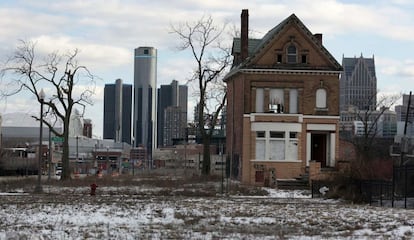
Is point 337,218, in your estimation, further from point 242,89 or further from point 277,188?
point 242,89

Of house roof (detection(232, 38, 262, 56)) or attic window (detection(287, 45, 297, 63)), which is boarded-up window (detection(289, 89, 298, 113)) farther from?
house roof (detection(232, 38, 262, 56))

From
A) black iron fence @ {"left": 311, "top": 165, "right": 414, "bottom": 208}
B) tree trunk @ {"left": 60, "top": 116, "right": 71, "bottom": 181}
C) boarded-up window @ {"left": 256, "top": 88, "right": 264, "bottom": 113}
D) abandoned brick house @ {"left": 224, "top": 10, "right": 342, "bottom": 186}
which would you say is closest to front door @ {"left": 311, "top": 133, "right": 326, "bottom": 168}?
abandoned brick house @ {"left": 224, "top": 10, "right": 342, "bottom": 186}

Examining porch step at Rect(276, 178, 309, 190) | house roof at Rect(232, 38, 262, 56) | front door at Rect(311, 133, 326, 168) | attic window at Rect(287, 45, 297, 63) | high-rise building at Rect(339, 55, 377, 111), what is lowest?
porch step at Rect(276, 178, 309, 190)

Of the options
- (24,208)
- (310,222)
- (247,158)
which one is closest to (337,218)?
(310,222)

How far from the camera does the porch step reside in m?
50.5

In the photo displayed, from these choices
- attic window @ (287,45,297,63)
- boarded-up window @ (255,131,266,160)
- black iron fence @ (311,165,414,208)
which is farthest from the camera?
attic window @ (287,45,297,63)

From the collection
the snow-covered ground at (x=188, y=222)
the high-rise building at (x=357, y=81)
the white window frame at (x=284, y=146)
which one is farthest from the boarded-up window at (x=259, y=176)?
the high-rise building at (x=357, y=81)

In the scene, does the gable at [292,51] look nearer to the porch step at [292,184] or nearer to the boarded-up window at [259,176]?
the boarded-up window at [259,176]

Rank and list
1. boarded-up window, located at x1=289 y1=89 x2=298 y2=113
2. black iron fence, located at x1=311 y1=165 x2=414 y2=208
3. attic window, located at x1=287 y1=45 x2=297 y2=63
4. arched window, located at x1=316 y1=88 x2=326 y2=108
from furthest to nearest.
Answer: arched window, located at x1=316 y1=88 x2=326 y2=108 < attic window, located at x1=287 y1=45 x2=297 y2=63 < boarded-up window, located at x1=289 y1=89 x2=298 y2=113 < black iron fence, located at x1=311 y1=165 x2=414 y2=208

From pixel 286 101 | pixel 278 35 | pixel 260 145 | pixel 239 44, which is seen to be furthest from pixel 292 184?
pixel 239 44

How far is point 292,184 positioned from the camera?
170ft

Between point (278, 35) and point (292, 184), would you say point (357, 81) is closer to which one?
point (278, 35)

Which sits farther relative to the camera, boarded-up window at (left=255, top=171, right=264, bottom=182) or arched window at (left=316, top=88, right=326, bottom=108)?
arched window at (left=316, top=88, right=326, bottom=108)

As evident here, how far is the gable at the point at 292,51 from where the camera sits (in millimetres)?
57000
